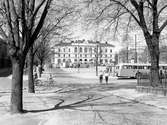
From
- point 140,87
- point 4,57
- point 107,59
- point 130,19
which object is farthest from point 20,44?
point 107,59

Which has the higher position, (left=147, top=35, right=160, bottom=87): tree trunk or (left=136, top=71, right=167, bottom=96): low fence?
(left=147, top=35, right=160, bottom=87): tree trunk

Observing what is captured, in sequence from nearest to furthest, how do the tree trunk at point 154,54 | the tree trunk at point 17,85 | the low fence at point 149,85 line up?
the tree trunk at point 17,85 → the low fence at point 149,85 → the tree trunk at point 154,54

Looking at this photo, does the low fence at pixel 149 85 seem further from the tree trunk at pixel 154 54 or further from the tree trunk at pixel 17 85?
the tree trunk at pixel 17 85

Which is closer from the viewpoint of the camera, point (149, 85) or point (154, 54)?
point (149, 85)

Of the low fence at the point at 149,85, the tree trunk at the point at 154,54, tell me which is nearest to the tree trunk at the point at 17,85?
the low fence at the point at 149,85

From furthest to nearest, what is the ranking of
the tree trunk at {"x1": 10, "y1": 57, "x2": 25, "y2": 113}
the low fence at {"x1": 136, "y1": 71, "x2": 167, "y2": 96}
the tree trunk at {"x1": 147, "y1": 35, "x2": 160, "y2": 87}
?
the tree trunk at {"x1": 147, "y1": 35, "x2": 160, "y2": 87} → the low fence at {"x1": 136, "y1": 71, "x2": 167, "y2": 96} → the tree trunk at {"x1": 10, "y1": 57, "x2": 25, "y2": 113}

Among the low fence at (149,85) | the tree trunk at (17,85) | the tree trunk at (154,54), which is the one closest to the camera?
the tree trunk at (17,85)

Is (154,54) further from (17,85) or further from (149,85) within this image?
(17,85)

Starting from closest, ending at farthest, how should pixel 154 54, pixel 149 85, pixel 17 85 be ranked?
1. pixel 17 85
2. pixel 149 85
3. pixel 154 54

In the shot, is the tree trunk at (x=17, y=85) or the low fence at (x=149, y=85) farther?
the low fence at (x=149, y=85)

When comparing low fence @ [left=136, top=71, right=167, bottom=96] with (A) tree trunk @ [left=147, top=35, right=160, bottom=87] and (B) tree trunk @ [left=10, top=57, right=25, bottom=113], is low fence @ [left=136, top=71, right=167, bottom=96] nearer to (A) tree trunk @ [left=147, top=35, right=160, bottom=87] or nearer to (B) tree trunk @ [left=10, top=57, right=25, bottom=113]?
(A) tree trunk @ [left=147, top=35, right=160, bottom=87]

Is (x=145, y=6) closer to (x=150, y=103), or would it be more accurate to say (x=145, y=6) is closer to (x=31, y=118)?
(x=150, y=103)

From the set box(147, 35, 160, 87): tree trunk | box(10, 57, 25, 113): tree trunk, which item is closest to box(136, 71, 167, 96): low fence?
box(147, 35, 160, 87): tree trunk

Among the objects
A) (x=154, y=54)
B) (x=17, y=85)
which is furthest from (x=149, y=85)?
(x=17, y=85)
